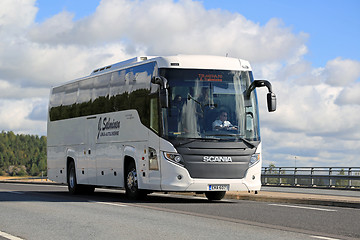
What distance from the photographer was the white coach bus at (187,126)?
59.0 feet

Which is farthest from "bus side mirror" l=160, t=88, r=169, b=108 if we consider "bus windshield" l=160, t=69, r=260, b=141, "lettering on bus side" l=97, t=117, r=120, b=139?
"lettering on bus side" l=97, t=117, r=120, b=139

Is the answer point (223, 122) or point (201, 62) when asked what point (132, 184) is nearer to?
point (223, 122)

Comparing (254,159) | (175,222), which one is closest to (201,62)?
(254,159)

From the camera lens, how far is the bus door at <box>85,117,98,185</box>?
22.6 m

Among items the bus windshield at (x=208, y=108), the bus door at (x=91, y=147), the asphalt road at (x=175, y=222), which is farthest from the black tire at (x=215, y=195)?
the bus door at (x=91, y=147)

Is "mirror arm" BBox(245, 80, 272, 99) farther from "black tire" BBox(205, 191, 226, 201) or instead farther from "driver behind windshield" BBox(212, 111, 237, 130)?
"black tire" BBox(205, 191, 226, 201)

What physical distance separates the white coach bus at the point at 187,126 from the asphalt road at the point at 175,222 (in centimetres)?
137

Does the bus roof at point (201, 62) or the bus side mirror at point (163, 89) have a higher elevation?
the bus roof at point (201, 62)

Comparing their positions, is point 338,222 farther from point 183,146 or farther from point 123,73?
point 123,73

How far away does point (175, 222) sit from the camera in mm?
12492

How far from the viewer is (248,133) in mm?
18391

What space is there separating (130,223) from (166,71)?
6.97 meters

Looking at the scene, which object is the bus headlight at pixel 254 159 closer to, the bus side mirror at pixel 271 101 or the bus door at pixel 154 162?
the bus side mirror at pixel 271 101

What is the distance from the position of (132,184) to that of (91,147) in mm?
3433
